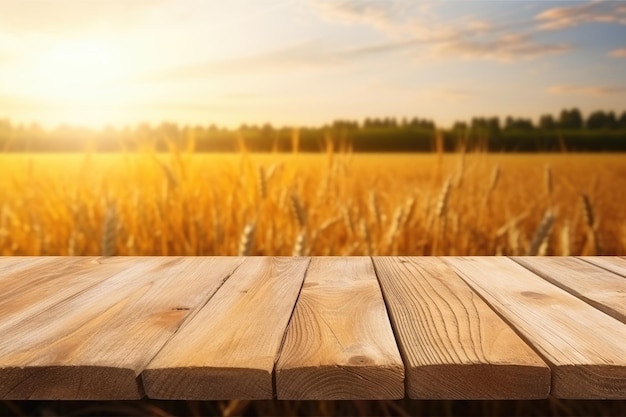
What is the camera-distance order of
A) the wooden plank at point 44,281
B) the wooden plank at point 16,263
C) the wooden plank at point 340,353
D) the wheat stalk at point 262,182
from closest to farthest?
1. the wooden plank at point 340,353
2. the wooden plank at point 44,281
3. the wooden plank at point 16,263
4. the wheat stalk at point 262,182

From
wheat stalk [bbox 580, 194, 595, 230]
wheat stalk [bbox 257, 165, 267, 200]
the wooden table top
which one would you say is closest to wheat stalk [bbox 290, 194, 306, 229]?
wheat stalk [bbox 257, 165, 267, 200]

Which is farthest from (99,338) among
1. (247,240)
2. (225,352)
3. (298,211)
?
(298,211)

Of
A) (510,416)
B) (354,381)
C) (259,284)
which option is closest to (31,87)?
(259,284)

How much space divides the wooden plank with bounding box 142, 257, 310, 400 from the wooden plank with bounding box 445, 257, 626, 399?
0.87 feet

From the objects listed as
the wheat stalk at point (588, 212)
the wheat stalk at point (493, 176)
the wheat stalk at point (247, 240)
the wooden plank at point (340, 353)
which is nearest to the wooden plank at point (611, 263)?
the wheat stalk at point (588, 212)

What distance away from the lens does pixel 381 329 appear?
26.1 inches

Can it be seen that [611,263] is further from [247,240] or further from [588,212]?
[247,240]

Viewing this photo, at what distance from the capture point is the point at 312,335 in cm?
64

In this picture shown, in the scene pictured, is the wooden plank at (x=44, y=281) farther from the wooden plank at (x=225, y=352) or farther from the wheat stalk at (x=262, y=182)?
the wheat stalk at (x=262, y=182)

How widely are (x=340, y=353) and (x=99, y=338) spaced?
26 cm

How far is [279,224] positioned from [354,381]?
1.18m

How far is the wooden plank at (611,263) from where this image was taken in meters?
1.05

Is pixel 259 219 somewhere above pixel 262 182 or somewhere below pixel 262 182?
below

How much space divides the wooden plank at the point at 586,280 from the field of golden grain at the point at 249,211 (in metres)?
0.31
